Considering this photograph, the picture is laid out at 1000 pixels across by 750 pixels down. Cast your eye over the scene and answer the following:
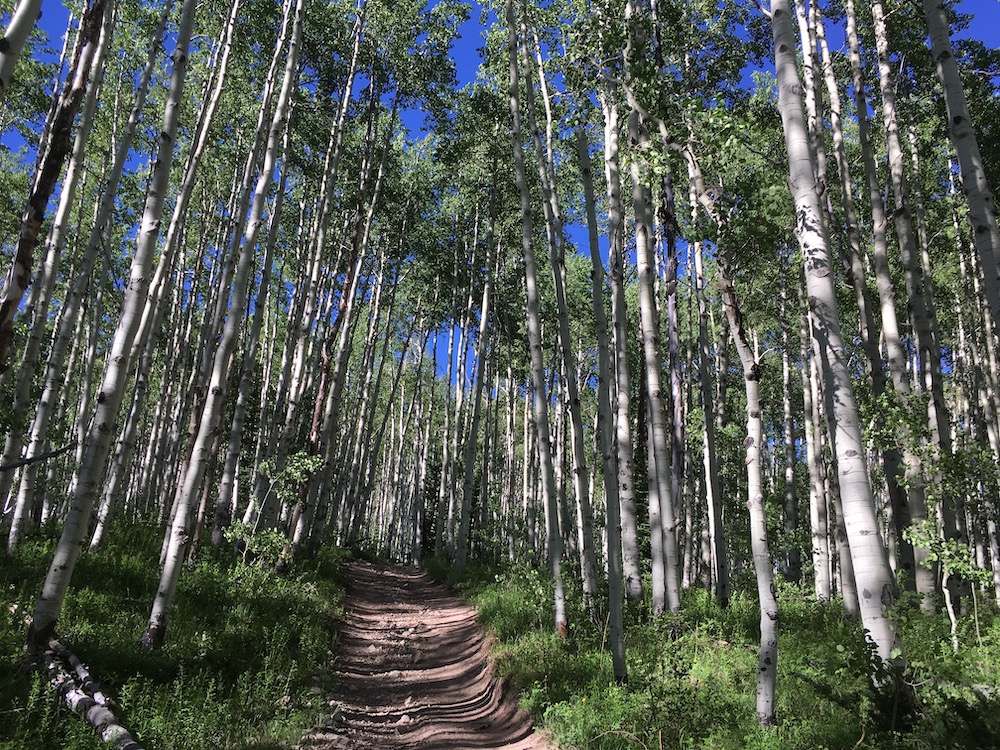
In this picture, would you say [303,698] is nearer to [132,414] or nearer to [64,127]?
[64,127]

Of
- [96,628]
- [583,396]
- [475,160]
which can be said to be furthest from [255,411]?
[96,628]

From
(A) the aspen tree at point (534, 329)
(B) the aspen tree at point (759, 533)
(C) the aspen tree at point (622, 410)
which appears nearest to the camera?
(B) the aspen tree at point (759, 533)

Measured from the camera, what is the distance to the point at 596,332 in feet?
32.1

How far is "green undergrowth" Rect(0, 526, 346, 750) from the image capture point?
419cm

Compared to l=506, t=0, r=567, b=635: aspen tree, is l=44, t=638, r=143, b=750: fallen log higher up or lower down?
lower down

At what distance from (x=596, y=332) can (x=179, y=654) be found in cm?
710

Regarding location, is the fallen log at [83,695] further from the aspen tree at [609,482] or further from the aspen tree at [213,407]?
the aspen tree at [609,482]

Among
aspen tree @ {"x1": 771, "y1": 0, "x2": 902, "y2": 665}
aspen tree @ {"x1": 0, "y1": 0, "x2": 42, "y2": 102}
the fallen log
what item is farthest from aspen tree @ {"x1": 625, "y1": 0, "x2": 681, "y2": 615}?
aspen tree @ {"x1": 0, "y1": 0, "x2": 42, "y2": 102}

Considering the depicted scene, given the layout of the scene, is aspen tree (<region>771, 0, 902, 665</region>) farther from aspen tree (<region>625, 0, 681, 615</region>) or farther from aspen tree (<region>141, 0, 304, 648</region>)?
aspen tree (<region>141, 0, 304, 648</region>)

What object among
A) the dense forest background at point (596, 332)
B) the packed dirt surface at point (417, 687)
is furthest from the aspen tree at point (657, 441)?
the packed dirt surface at point (417, 687)

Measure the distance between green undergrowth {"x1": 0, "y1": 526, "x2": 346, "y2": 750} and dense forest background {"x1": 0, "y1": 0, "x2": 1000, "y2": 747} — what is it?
57mm

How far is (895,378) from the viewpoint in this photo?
323 inches

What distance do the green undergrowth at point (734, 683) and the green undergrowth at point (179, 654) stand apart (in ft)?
8.03

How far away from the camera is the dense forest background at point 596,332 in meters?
4.39
